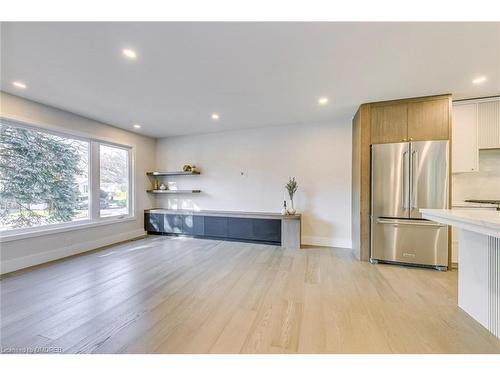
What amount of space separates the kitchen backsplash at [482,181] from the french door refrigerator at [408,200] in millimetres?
820

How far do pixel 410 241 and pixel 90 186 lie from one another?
19.0 ft

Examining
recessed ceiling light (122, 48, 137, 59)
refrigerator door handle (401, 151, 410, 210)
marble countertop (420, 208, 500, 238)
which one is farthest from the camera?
refrigerator door handle (401, 151, 410, 210)

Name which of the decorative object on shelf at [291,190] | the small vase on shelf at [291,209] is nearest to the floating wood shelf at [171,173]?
the decorative object on shelf at [291,190]

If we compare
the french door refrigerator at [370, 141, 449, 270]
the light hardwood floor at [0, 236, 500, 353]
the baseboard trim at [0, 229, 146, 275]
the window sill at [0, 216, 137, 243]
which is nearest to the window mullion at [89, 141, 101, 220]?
the window sill at [0, 216, 137, 243]

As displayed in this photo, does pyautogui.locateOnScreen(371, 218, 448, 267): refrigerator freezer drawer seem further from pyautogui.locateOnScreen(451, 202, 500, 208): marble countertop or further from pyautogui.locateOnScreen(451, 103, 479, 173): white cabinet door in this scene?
pyautogui.locateOnScreen(451, 103, 479, 173): white cabinet door

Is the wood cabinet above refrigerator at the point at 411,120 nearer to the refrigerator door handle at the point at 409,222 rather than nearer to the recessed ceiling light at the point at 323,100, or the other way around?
the recessed ceiling light at the point at 323,100

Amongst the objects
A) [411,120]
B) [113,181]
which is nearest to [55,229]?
[113,181]

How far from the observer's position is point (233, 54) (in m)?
2.05

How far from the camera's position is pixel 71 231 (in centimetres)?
364

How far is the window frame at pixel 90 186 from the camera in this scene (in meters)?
3.01

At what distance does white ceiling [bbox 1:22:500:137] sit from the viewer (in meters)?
1.74

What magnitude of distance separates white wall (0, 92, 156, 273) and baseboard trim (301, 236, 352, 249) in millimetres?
4087

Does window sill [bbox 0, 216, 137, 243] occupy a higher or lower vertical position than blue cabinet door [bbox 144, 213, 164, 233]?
higher
